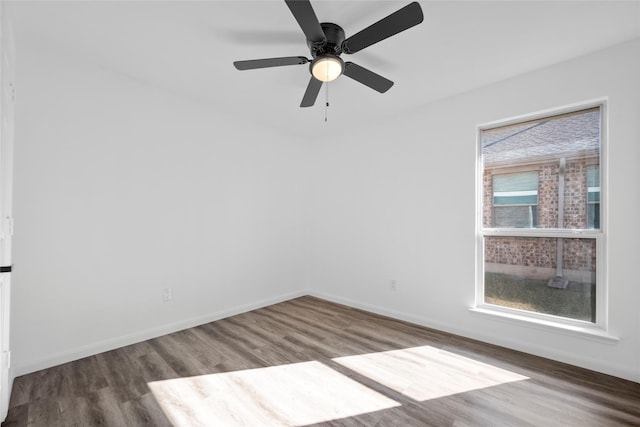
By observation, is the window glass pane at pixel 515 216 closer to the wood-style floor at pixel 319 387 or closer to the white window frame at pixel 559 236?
the white window frame at pixel 559 236

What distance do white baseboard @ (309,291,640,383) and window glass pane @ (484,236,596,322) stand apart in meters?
0.32

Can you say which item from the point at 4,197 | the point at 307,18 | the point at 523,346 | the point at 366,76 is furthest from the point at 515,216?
the point at 4,197

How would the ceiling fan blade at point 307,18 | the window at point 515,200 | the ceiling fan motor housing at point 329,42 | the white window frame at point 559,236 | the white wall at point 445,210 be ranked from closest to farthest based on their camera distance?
the ceiling fan blade at point 307,18 < the ceiling fan motor housing at point 329,42 < the white wall at point 445,210 < the white window frame at point 559,236 < the window at point 515,200

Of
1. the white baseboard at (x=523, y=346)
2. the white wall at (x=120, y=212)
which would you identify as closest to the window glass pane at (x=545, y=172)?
the white baseboard at (x=523, y=346)

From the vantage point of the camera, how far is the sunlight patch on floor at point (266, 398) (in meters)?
1.71

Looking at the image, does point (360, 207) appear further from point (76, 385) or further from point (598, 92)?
point (76, 385)

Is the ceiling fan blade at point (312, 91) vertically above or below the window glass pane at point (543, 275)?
above

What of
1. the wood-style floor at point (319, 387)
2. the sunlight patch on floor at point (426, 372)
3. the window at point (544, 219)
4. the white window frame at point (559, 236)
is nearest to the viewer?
the wood-style floor at point (319, 387)

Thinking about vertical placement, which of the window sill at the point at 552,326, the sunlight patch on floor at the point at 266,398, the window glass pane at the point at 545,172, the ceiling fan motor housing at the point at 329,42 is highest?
the ceiling fan motor housing at the point at 329,42

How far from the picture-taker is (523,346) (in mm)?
2506

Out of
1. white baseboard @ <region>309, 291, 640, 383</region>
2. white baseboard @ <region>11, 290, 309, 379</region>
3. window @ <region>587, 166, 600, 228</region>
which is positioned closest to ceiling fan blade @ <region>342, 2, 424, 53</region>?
window @ <region>587, 166, 600, 228</region>

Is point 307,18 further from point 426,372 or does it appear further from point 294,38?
point 426,372

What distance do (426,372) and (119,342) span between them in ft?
8.82

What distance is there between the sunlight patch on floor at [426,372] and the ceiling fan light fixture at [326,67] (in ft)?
7.35
